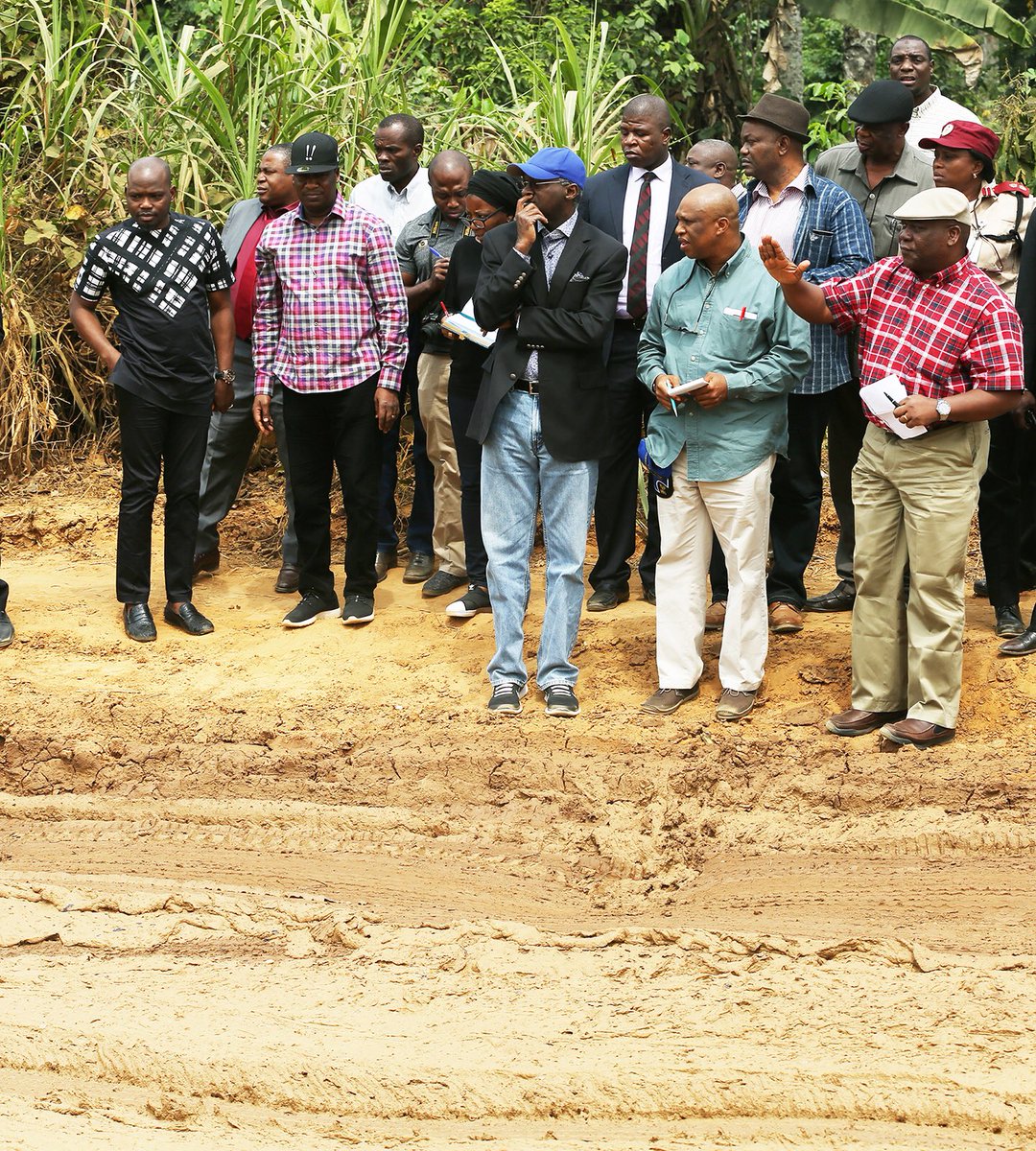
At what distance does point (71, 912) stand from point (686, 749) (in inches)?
97.5

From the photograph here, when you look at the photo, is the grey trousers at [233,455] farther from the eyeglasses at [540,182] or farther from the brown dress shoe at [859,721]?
the brown dress shoe at [859,721]

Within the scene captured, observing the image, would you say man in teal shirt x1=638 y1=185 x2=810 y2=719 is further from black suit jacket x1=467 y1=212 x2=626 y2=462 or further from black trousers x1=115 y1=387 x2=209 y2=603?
black trousers x1=115 y1=387 x2=209 y2=603

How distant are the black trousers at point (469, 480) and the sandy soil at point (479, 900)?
31cm

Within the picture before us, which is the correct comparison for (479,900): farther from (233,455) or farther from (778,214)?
(233,455)

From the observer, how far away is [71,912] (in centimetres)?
495

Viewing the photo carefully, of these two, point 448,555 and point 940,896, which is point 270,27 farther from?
point 940,896

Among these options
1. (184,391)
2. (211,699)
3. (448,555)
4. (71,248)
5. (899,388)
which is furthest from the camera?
(71,248)

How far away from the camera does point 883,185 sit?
6.58m

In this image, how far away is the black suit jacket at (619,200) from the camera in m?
6.75

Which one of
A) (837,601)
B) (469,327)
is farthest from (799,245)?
(837,601)

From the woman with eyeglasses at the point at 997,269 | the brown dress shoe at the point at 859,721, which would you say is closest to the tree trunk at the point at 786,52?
the woman with eyeglasses at the point at 997,269

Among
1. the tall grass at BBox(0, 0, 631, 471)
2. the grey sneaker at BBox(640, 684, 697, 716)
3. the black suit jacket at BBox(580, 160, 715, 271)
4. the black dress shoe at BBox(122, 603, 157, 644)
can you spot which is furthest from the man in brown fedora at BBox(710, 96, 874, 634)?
the black dress shoe at BBox(122, 603, 157, 644)

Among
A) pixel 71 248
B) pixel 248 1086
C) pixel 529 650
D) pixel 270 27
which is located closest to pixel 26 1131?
pixel 248 1086

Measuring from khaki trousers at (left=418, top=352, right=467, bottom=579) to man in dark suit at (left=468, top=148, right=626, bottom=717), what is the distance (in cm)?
109
